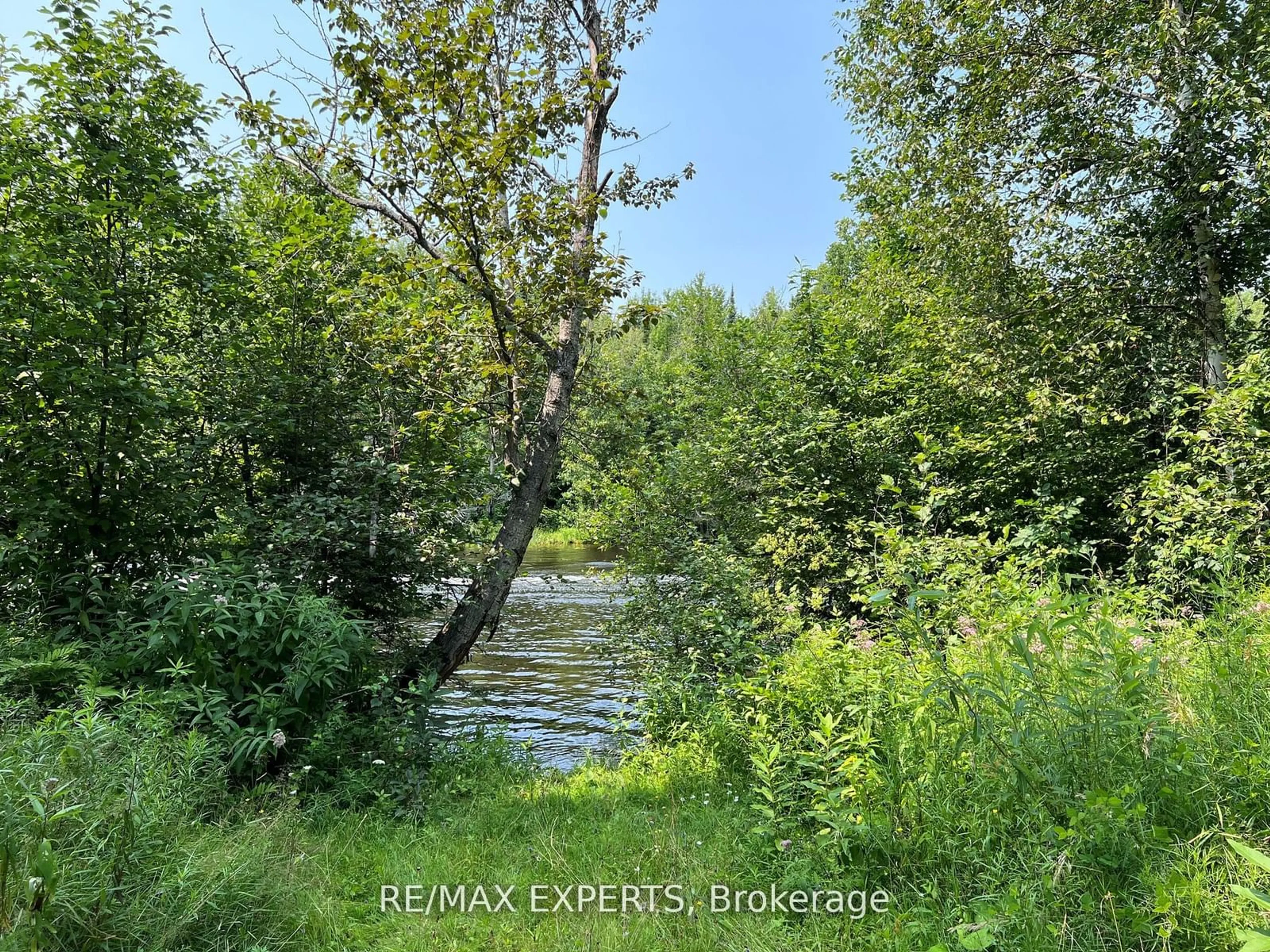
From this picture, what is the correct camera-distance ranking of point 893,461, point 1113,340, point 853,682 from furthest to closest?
point 893,461, point 1113,340, point 853,682

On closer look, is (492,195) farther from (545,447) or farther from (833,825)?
(833,825)

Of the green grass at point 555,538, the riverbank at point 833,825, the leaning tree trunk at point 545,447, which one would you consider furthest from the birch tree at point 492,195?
the green grass at point 555,538

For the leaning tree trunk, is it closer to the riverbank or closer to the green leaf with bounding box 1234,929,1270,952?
the riverbank

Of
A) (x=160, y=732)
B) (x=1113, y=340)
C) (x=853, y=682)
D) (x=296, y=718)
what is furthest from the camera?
(x=1113, y=340)

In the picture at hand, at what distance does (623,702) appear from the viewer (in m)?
6.71

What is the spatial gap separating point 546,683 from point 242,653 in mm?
4946

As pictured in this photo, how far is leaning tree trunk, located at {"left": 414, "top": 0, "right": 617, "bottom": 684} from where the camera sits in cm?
544

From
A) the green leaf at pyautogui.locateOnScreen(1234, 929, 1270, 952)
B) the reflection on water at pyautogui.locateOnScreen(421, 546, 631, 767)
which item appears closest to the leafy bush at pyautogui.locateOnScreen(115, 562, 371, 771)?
the reflection on water at pyautogui.locateOnScreen(421, 546, 631, 767)

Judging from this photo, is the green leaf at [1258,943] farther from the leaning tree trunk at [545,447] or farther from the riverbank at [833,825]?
the leaning tree trunk at [545,447]

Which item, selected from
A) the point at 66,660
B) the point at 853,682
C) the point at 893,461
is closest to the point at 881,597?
the point at 853,682

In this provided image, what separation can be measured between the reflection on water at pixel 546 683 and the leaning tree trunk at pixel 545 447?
1.46 feet

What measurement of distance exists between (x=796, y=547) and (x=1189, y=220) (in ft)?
19.6

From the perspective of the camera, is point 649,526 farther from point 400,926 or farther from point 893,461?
point 400,926

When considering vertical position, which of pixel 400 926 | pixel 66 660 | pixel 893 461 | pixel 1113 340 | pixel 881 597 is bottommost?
pixel 400 926
